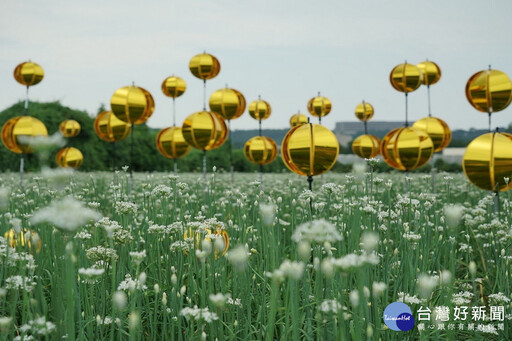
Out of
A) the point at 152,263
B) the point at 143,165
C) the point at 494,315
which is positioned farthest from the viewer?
the point at 143,165

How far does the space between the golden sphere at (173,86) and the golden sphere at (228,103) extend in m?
1.08

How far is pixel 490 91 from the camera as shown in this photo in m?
5.37

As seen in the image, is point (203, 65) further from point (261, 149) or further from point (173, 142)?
point (261, 149)

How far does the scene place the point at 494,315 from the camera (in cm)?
273

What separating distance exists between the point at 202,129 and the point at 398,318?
17.2 feet

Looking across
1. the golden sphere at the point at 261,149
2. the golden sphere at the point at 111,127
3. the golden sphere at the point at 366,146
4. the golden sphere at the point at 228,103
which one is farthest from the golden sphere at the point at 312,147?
the golden sphere at the point at 366,146

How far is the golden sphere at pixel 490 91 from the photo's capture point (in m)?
5.33

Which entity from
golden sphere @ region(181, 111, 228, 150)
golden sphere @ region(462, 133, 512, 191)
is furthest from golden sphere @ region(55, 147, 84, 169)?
golden sphere @ region(462, 133, 512, 191)

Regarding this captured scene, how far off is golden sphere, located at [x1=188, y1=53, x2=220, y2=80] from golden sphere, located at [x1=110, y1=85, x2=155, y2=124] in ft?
3.67

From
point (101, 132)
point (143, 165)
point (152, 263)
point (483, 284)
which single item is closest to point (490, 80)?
point (483, 284)

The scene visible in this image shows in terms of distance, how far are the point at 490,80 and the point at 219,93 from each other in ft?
16.4

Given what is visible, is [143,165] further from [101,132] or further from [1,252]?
[1,252]

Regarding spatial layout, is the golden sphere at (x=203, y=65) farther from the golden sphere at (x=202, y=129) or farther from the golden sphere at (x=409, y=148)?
the golden sphere at (x=409, y=148)

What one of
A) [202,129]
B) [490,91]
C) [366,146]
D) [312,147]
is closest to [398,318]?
[312,147]
